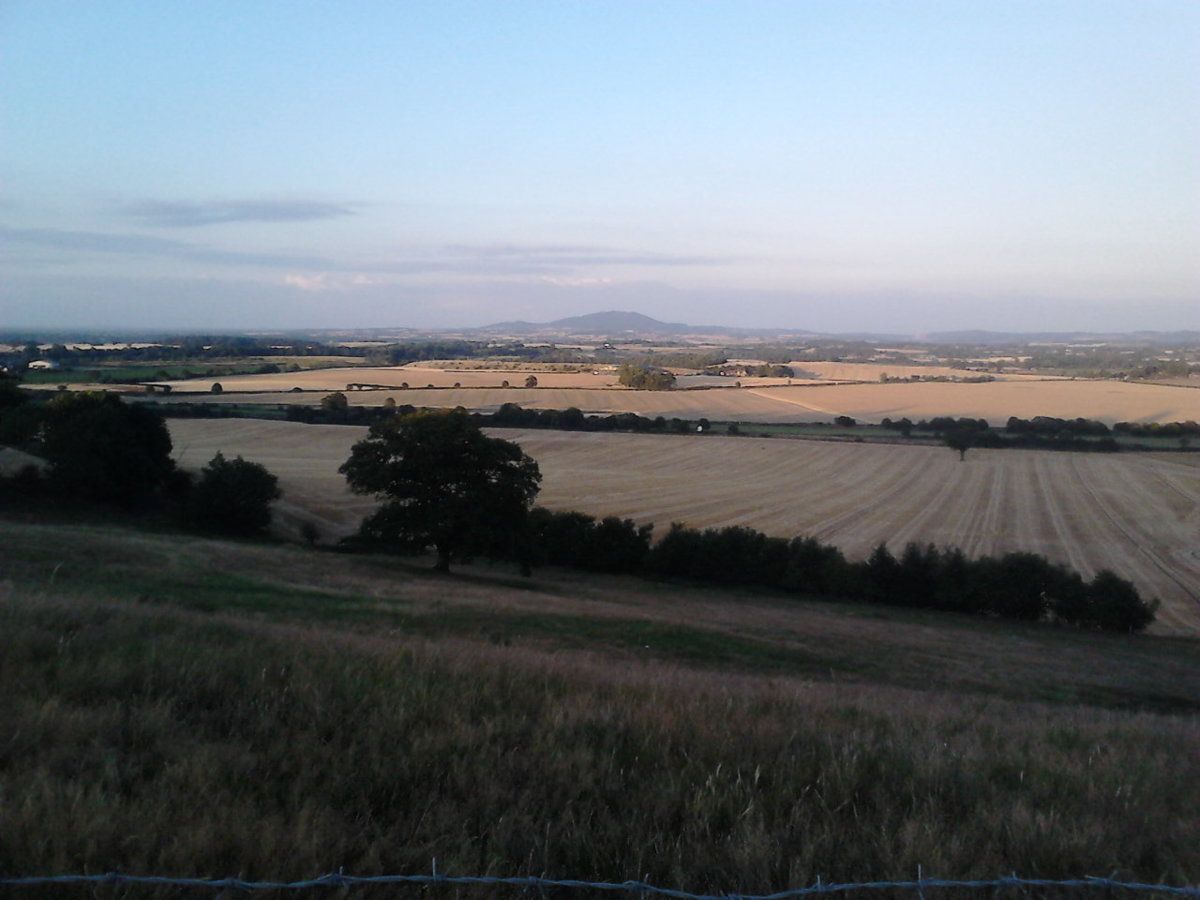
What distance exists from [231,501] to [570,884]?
32372mm

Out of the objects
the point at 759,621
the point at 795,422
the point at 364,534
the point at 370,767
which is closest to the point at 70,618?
the point at 370,767

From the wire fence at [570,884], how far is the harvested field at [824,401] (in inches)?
2335

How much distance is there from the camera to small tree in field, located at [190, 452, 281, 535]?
32.5 m

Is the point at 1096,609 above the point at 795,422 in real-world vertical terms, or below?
below

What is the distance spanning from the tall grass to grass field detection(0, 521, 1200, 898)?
2cm

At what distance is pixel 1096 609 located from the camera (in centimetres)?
2694

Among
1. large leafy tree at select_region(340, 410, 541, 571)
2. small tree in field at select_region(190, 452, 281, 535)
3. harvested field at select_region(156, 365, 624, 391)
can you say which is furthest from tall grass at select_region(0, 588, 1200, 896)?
harvested field at select_region(156, 365, 624, 391)

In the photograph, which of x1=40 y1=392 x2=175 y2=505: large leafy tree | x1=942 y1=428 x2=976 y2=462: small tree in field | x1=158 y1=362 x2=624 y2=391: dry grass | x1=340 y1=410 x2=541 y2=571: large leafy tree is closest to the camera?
x1=340 y1=410 x2=541 y2=571: large leafy tree

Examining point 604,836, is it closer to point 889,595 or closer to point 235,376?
point 889,595

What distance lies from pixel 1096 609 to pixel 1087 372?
106m

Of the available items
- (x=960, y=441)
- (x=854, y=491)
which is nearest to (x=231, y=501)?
(x=854, y=491)

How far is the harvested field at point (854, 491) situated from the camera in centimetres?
3600

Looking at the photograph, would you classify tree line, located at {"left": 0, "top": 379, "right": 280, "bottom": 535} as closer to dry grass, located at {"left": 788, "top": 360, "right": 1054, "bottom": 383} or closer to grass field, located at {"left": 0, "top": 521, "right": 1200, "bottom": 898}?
grass field, located at {"left": 0, "top": 521, "right": 1200, "bottom": 898}

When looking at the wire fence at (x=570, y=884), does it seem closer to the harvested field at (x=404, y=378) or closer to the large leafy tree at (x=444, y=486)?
the large leafy tree at (x=444, y=486)
